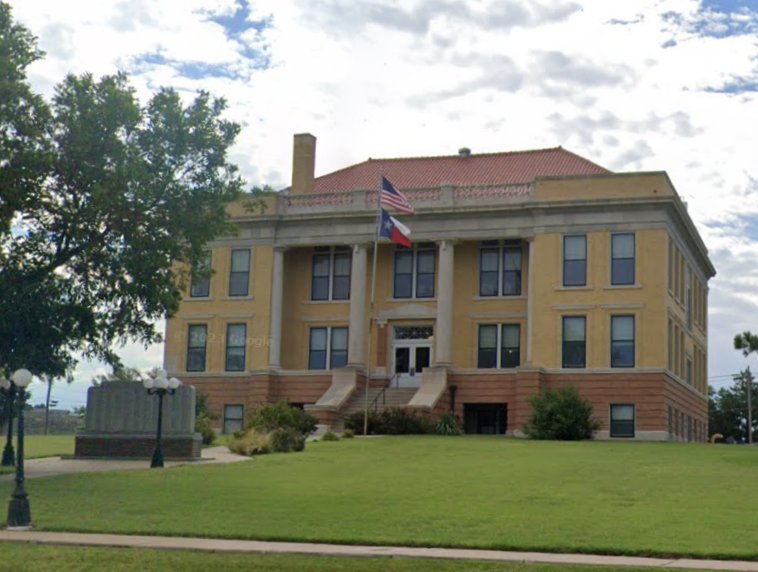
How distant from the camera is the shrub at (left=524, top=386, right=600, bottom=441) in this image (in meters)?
44.8

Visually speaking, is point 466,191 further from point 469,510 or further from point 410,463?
point 469,510

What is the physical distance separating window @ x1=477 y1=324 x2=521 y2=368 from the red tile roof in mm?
7035

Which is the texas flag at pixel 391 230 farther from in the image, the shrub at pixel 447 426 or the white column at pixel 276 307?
the white column at pixel 276 307

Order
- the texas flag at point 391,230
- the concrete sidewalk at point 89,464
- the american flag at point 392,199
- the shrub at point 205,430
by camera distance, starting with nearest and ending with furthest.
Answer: the concrete sidewalk at point 89,464 → the shrub at point 205,430 → the texas flag at point 391,230 → the american flag at point 392,199

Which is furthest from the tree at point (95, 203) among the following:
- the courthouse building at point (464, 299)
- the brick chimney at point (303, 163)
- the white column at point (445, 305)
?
the brick chimney at point (303, 163)

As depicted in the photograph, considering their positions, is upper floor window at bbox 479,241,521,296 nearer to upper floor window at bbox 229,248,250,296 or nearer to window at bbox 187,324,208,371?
upper floor window at bbox 229,248,250,296

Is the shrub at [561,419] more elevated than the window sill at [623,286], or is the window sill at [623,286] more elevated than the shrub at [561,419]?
the window sill at [623,286]

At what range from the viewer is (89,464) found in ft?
109

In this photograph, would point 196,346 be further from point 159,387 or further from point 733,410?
point 733,410

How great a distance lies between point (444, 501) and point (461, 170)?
4092 cm

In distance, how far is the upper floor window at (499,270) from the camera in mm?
56500

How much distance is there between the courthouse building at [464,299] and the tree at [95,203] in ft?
61.3

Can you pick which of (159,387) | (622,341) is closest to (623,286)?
(622,341)

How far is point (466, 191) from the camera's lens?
2218 inches
